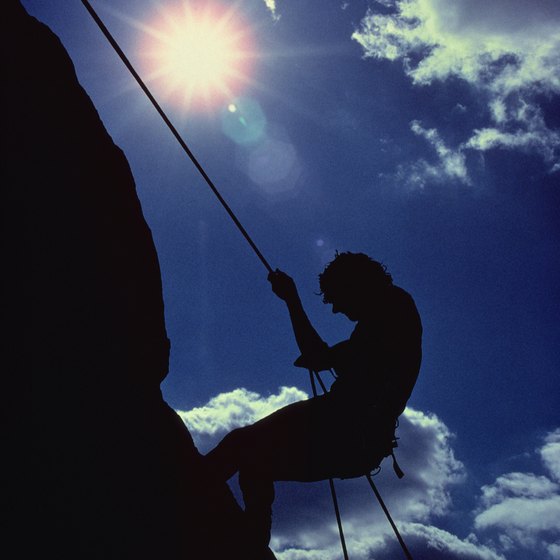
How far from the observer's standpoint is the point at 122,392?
3.13 m

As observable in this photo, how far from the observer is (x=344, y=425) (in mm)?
3621

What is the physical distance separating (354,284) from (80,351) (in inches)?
90.2

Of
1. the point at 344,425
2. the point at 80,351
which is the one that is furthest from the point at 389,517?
the point at 80,351

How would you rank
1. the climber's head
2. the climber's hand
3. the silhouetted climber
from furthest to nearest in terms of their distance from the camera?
1. the climber's hand
2. the climber's head
3. the silhouetted climber

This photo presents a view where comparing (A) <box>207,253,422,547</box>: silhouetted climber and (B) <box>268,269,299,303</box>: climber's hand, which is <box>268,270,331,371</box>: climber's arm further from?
(A) <box>207,253,422,547</box>: silhouetted climber

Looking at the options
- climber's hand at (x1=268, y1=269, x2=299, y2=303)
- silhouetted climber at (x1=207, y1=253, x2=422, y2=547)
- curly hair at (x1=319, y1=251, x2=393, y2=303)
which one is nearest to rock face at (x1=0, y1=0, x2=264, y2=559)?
silhouetted climber at (x1=207, y1=253, x2=422, y2=547)

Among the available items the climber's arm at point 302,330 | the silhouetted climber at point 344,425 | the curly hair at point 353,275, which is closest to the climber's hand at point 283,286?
the climber's arm at point 302,330

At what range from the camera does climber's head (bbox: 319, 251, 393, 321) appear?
3.99m

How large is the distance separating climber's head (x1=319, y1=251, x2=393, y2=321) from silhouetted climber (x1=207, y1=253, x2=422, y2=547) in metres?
0.12

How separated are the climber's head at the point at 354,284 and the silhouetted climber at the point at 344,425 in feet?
0.38

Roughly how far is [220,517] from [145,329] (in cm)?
162

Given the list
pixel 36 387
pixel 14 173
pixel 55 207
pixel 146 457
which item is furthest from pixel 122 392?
pixel 14 173

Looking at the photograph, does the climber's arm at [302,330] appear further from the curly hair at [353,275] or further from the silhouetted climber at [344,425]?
the silhouetted climber at [344,425]

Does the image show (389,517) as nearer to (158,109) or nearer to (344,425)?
(344,425)
